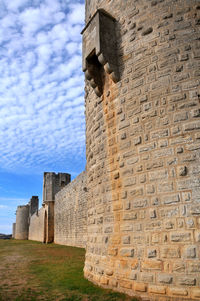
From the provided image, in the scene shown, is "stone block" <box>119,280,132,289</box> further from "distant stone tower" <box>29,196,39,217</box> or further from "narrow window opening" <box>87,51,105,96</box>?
"distant stone tower" <box>29,196,39,217</box>

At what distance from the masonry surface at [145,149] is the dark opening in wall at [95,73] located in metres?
0.02

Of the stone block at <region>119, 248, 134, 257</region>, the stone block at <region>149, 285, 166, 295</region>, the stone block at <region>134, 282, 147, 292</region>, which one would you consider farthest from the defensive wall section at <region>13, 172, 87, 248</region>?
the stone block at <region>149, 285, 166, 295</region>

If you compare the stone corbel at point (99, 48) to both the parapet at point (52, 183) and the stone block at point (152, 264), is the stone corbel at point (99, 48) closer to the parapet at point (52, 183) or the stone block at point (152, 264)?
the stone block at point (152, 264)

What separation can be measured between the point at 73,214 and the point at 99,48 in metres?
13.7

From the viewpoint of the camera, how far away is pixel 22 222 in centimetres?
4444

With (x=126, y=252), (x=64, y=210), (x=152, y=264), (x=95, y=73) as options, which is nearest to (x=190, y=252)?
(x=152, y=264)

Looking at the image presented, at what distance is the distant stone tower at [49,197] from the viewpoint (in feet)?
78.9

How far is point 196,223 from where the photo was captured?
3727 mm

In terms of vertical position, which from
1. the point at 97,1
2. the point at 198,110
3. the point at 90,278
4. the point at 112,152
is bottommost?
the point at 90,278

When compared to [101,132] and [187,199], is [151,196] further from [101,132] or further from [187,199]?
Result: [101,132]

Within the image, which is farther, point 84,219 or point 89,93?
point 84,219

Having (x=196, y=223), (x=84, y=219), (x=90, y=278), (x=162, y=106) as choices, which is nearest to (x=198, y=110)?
(x=162, y=106)

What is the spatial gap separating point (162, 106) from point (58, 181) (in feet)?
70.1

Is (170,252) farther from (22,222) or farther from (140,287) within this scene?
(22,222)
